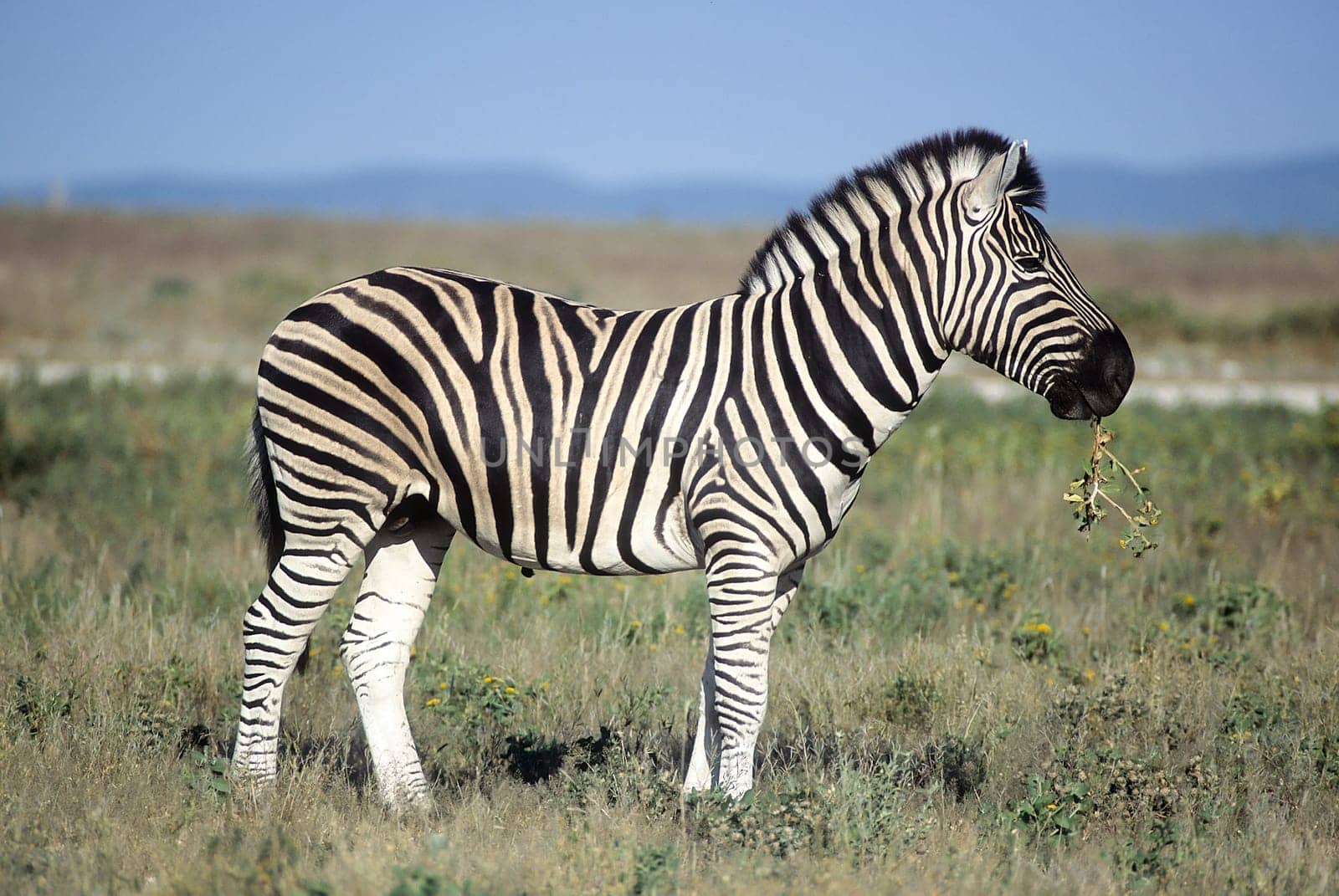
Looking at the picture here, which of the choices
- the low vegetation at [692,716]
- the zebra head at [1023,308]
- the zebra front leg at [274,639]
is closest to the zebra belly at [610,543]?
the zebra front leg at [274,639]

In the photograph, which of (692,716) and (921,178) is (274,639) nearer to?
(692,716)

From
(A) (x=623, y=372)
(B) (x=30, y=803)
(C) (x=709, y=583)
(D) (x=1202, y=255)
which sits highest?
(D) (x=1202, y=255)

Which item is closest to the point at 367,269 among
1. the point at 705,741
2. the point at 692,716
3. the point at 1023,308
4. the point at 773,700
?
the point at 692,716

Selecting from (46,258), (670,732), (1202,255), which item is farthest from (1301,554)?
(1202,255)

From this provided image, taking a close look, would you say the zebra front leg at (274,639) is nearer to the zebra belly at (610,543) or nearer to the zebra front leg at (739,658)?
the zebra belly at (610,543)

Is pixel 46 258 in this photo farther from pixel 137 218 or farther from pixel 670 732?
pixel 670 732

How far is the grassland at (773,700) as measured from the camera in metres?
4.14

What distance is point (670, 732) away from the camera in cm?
564

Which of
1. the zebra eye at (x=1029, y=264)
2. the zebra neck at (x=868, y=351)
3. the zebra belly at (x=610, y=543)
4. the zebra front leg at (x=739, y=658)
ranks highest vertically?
the zebra eye at (x=1029, y=264)

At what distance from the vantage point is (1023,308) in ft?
14.2

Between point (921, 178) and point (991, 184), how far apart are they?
329mm

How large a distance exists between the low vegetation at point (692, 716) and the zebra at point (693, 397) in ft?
1.57

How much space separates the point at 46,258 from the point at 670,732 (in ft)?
154

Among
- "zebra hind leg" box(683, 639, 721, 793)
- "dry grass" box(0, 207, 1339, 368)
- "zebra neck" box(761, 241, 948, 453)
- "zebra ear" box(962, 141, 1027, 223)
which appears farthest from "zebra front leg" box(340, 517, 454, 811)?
"dry grass" box(0, 207, 1339, 368)
